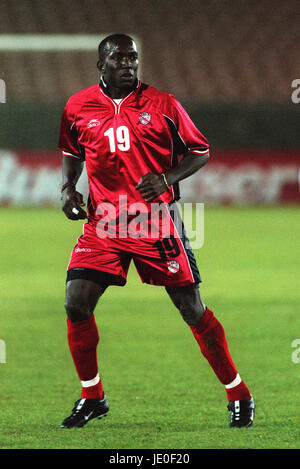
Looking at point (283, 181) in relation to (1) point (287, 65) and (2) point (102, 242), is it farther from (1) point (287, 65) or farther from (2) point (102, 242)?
(2) point (102, 242)

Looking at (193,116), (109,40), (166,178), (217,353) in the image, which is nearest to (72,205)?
(166,178)

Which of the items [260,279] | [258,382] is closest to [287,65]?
[260,279]

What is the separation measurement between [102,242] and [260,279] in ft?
21.2

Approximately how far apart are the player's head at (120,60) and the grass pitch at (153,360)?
5.95 feet

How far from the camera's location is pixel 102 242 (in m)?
4.75

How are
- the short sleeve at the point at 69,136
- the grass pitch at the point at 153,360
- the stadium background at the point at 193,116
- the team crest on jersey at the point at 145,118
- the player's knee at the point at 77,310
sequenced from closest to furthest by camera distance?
the grass pitch at the point at 153,360
the player's knee at the point at 77,310
the team crest on jersey at the point at 145,118
the short sleeve at the point at 69,136
the stadium background at the point at 193,116

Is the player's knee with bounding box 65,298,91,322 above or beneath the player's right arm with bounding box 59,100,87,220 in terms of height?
beneath

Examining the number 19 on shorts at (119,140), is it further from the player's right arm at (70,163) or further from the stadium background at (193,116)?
the stadium background at (193,116)

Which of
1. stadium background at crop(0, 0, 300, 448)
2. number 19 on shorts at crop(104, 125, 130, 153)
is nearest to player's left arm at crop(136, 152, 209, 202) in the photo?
number 19 on shorts at crop(104, 125, 130, 153)

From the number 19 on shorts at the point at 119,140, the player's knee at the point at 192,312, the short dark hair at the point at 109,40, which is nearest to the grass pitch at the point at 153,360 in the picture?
the player's knee at the point at 192,312

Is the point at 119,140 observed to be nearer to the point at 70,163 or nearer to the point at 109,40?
the point at 70,163

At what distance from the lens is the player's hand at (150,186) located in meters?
4.54

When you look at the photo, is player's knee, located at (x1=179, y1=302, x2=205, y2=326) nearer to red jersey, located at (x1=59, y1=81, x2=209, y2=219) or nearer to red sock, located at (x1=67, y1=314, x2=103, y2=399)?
red sock, located at (x1=67, y1=314, x2=103, y2=399)

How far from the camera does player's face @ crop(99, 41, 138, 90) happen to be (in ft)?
15.3
